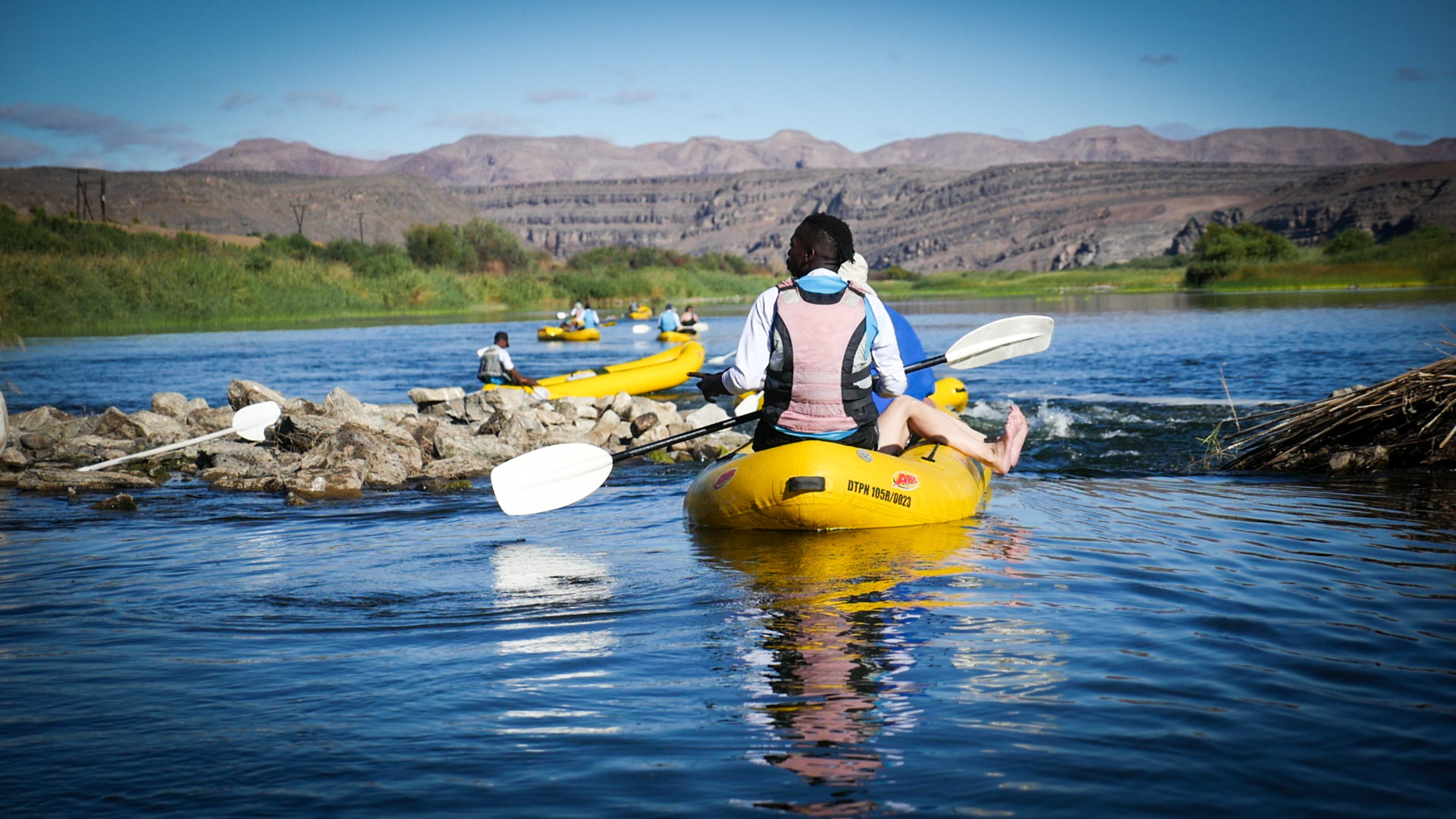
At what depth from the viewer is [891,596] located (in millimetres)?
4266

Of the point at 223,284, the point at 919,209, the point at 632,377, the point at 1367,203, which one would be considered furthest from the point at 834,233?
the point at 919,209

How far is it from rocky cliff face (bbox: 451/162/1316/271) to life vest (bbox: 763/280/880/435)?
105414 mm

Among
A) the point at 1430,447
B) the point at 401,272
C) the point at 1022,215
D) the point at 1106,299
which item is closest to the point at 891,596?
the point at 1430,447

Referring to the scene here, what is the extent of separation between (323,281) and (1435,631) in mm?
41004

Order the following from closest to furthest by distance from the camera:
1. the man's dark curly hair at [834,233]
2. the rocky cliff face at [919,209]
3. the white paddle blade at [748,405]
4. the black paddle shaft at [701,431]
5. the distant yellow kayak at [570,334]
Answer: the man's dark curly hair at [834,233], the black paddle shaft at [701,431], the white paddle blade at [748,405], the distant yellow kayak at [570,334], the rocky cliff face at [919,209]

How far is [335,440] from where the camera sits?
8.55 meters

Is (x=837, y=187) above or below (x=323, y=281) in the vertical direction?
above

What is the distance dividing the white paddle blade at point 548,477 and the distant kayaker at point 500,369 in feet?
22.1

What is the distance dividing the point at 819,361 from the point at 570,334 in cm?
2343

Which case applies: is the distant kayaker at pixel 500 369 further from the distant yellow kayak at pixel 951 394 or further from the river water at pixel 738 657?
the river water at pixel 738 657

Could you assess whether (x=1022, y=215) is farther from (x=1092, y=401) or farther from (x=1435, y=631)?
(x=1435, y=631)

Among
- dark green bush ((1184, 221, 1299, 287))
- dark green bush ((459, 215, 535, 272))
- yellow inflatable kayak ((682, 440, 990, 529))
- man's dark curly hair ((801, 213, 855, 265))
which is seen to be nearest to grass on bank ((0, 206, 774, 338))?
dark green bush ((459, 215, 535, 272))

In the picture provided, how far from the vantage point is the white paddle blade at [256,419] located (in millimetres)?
9266

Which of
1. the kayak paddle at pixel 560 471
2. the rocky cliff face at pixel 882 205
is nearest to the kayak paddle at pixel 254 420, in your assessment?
the kayak paddle at pixel 560 471
